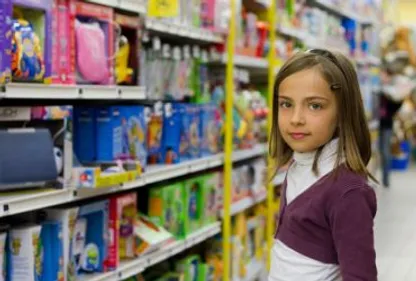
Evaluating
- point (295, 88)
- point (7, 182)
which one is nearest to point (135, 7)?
point (7, 182)

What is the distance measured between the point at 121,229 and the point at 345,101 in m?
1.44

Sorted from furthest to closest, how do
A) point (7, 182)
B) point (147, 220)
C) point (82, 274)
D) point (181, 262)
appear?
point (181, 262)
point (147, 220)
point (82, 274)
point (7, 182)

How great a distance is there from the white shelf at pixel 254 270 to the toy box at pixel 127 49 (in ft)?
6.04

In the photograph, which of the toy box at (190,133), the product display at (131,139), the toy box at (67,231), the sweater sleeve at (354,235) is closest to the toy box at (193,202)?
the product display at (131,139)

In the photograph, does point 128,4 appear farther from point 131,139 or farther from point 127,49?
point 131,139

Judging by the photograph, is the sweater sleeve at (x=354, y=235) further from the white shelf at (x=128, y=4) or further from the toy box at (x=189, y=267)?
the toy box at (x=189, y=267)

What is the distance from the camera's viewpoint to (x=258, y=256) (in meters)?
4.96

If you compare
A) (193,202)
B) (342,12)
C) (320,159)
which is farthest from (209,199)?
(342,12)

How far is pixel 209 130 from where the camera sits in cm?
389

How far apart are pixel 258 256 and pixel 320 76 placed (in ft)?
10.7

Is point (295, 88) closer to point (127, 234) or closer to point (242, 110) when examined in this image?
point (127, 234)

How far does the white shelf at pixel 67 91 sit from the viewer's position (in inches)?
85.7

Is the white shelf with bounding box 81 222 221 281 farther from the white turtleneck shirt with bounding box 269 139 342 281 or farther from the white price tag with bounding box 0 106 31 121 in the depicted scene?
the white turtleneck shirt with bounding box 269 139 342 281

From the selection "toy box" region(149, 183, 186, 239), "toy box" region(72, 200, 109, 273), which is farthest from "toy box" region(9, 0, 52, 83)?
"toy box" region(149, 183, 186, 239)
